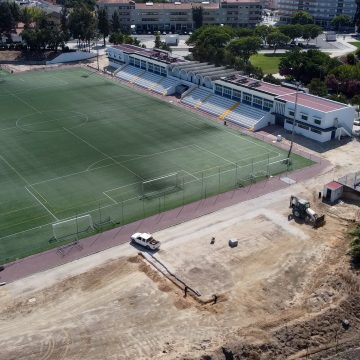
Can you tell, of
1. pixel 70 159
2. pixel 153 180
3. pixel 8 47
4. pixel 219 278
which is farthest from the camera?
pixel 8 47

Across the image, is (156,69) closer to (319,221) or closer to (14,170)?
(14,170)

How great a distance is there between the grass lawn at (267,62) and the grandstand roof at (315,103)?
40.7 meters

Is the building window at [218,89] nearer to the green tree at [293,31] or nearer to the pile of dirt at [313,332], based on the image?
the pile of dirt at [313,332]

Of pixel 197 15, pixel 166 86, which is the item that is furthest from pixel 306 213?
pixel 197 15

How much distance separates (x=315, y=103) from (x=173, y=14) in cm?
11209

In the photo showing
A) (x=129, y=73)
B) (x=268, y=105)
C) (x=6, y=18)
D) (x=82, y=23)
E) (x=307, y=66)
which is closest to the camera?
(x=268, y=105)

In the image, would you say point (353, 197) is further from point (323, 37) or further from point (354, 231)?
point (323, 37)

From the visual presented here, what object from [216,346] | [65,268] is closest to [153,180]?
[65,268]

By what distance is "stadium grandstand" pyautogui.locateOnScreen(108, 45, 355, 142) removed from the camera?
6901cm

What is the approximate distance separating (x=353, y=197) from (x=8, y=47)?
104 meters

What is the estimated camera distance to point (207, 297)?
125ft

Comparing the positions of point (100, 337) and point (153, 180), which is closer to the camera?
point (100, 337)

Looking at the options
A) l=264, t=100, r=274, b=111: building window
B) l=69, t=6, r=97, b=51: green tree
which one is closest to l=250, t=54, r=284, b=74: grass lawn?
l=264, t=100, r=274, b=111: building window

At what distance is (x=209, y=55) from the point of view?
102 meters
